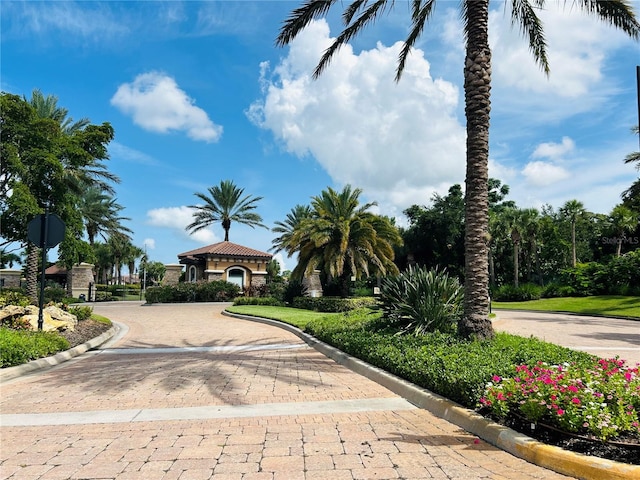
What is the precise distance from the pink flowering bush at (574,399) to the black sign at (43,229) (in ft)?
36.8

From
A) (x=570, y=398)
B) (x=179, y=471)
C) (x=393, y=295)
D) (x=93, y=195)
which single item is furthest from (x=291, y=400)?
(x=93, y=195)

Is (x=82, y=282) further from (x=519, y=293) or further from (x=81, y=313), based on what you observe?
(x=519, y=293)

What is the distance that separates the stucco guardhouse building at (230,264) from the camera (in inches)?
1588

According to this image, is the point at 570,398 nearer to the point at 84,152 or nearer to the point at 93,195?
the point at 84,152

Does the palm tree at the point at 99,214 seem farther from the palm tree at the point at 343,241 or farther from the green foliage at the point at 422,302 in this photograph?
the green foliage at the point at 422,302

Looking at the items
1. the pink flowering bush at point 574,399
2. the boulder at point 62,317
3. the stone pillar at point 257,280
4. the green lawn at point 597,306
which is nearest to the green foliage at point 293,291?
the stone pillar at point 257,280

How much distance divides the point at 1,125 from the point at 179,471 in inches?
693

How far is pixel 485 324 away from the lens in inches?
325

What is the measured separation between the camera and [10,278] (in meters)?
35.0

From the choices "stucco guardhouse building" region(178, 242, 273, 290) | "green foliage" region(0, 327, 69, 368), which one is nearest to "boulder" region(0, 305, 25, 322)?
"green foliage" region(0, 327, 69, 368)

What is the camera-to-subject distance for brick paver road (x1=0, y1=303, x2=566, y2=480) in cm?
399

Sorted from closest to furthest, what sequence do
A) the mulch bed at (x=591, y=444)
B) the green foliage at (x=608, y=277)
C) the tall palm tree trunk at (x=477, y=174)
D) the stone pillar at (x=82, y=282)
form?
the mulch bed at (x=591, y=444)
the tall palm tree trunk at (x=477, y=174)
the green foliage at (x=608, y=277)
the stone pillar at (x=82, y=282)

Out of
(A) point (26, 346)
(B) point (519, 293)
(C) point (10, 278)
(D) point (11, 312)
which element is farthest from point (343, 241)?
(C) point (10, 278)

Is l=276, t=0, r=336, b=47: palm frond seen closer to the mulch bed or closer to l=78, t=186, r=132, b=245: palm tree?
the mulch bed
